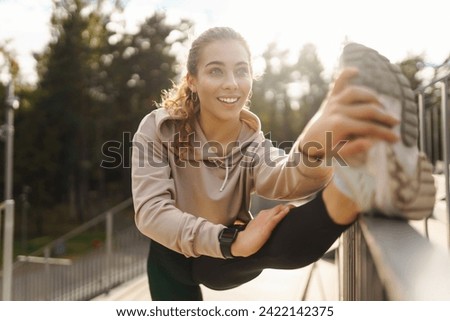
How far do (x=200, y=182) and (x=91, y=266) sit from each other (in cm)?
364

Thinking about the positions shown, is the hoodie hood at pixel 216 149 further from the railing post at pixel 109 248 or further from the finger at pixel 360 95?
the railing post at pixel 109 248

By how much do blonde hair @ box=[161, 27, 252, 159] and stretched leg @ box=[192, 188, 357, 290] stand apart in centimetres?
18

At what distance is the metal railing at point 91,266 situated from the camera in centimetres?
349

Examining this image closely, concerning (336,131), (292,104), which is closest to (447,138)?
(336,131)

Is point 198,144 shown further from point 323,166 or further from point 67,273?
point 67,273

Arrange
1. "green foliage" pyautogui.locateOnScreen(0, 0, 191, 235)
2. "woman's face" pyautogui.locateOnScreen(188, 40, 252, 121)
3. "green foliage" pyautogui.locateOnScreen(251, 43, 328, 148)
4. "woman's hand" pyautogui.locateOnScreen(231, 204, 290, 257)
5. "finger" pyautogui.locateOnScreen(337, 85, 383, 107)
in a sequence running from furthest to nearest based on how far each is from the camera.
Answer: "green foliage" pyautogui.locateOnScreen(0, 0, 191, 235)
"green foliage" pyautogui.locateOnScreen(251, 43, 328, 148)
"woman's face" pyautogui.locateOnScreen(188, 40, 252, 121)
"woman's hand" pyautogui.locateOnScreen(231, 204, 290, 257)
"finger" pyautogui.locateOnScreen(337, 85, 383, 107)

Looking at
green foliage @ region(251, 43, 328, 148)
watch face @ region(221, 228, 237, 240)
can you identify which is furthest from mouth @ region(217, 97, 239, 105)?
green foliage @ region(251, 43, 328, 148)

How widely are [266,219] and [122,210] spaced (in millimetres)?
3195

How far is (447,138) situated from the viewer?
787 mm

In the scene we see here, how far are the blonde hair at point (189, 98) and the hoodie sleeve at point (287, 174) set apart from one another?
10cm

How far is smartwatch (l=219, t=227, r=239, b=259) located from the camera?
1.94 feet

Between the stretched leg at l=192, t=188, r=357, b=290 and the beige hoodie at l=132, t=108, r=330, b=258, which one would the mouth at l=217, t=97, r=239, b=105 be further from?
the stretched leg at l=192, t=188, r=357, b=290

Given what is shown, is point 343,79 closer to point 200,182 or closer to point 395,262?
point 395,262

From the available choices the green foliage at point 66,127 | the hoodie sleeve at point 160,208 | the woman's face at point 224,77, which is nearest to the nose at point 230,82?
the woman's face at point 224,77
